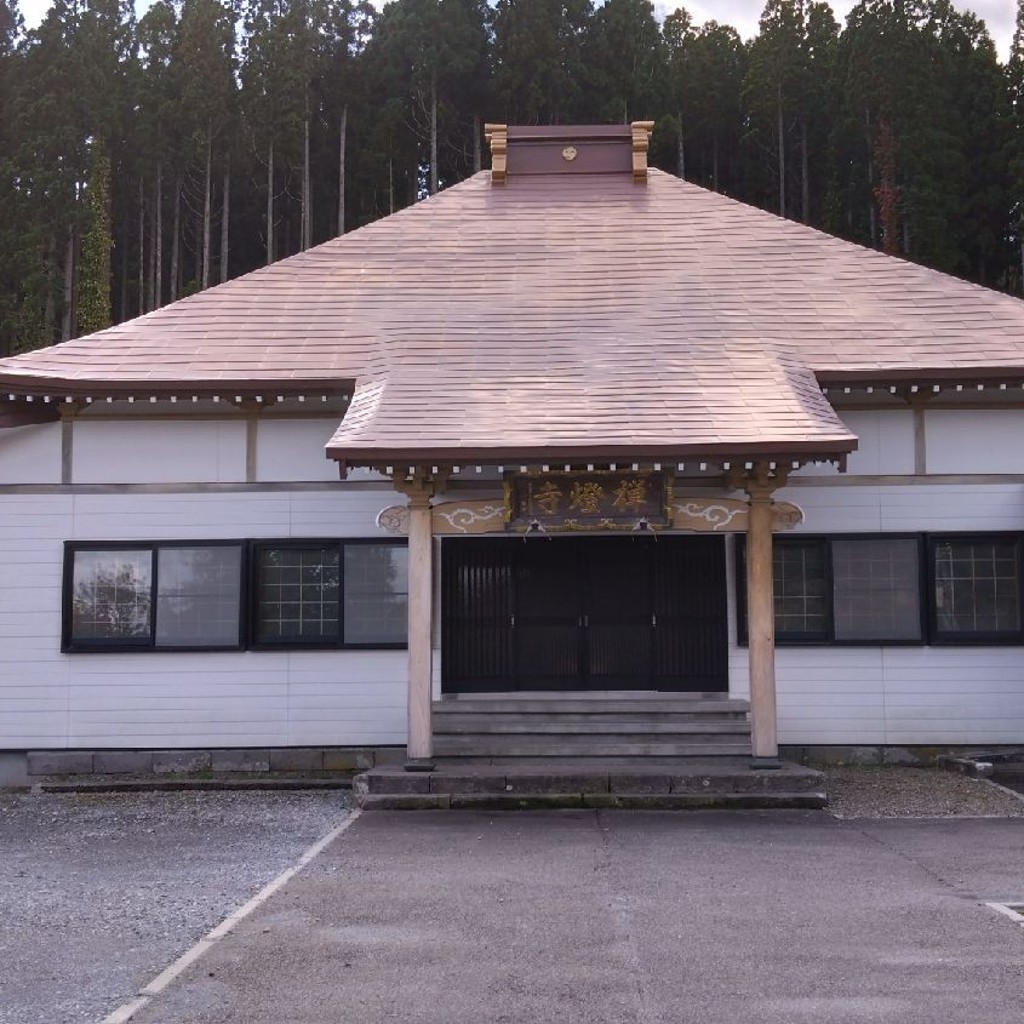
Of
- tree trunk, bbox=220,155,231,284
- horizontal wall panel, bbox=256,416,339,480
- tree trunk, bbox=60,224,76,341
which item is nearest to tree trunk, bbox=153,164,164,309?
tree trunk, bbox=220,155,231,284

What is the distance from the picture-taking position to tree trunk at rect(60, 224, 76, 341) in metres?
28.1

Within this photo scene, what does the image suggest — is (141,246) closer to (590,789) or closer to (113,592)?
(113,592)

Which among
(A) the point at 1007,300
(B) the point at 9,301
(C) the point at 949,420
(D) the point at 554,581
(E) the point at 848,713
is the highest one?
(B) the point at 9,301

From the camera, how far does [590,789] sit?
31.5ft

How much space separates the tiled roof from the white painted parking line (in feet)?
10.3

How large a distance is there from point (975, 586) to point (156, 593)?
25.7 ft

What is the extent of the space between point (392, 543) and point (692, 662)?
3.12m

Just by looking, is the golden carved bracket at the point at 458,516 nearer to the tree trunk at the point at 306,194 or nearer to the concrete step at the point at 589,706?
the concrete step at the point at 589,706

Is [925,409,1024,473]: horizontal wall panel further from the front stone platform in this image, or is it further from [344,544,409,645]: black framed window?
[344,544,409,645]: black framed window

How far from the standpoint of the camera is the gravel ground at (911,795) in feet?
30.2

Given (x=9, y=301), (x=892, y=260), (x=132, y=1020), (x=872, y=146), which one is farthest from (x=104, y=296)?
(x=132, y=1020)

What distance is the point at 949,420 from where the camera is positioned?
11336 mm

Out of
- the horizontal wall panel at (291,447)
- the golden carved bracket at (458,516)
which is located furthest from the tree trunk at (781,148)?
the golden carved bracket at (458,516)

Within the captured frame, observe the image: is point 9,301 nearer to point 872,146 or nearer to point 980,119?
point 872,146
